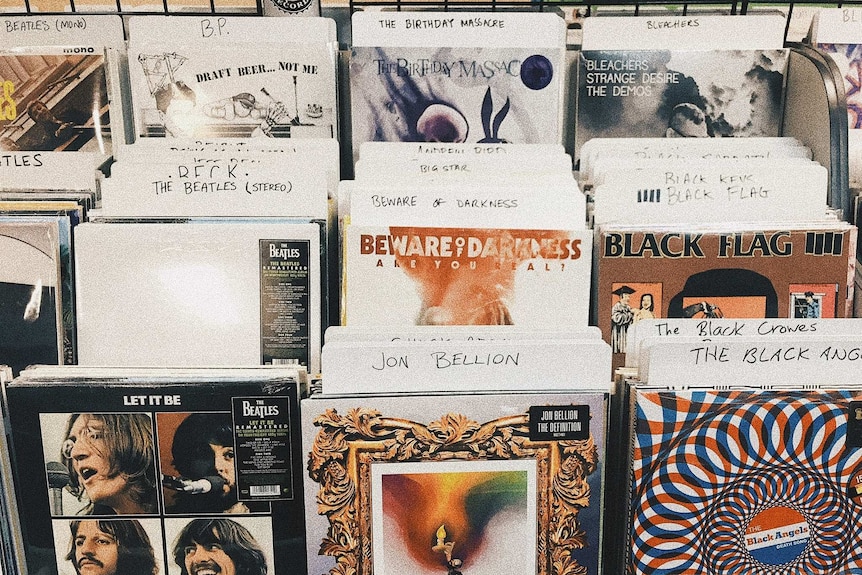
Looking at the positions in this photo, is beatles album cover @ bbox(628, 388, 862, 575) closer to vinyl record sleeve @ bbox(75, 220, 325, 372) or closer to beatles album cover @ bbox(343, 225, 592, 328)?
beatles album cover @ bbox(343, 225, 592, 328)

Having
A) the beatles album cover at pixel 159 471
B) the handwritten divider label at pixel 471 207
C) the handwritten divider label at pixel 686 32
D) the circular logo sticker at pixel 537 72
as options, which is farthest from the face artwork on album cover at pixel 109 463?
the handwritten divider label at pixel 686 32

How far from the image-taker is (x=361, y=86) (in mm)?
1444

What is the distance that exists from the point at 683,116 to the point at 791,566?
2.78ft

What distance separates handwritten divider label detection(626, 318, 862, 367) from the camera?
1033mm

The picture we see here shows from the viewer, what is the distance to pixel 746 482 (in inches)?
40.1

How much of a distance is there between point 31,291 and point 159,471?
40cm

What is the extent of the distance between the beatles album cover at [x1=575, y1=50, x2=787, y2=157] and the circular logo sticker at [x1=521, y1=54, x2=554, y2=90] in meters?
0.08

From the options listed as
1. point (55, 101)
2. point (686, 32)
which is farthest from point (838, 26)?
point (55, 101)

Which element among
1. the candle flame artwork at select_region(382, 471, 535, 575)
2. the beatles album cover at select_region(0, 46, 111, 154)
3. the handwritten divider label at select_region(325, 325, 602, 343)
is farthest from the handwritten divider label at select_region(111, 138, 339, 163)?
the candle flame artwork at select_region(382, 471, 535, 575)

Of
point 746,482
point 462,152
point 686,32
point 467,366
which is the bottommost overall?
point 746,482

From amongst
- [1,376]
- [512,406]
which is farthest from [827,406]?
[1,376]

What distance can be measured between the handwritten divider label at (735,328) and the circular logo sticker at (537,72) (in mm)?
595

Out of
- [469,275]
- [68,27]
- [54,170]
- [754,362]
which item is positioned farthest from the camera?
[68,27]

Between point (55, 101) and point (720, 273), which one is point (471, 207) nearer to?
point (720, 273)
